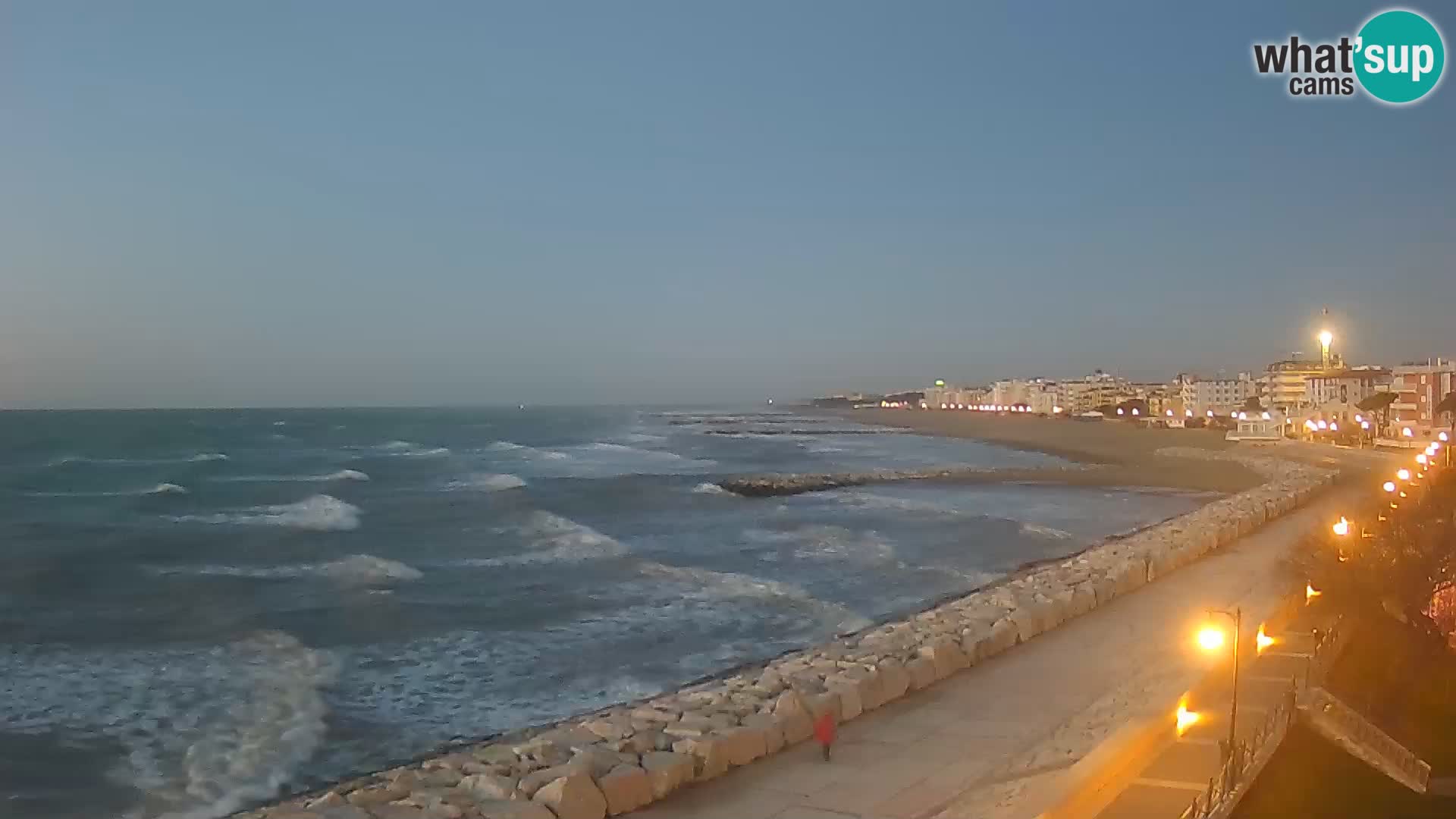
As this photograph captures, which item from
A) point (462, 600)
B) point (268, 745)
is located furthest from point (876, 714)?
point (462, 600)

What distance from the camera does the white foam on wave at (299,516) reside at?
3203 cm

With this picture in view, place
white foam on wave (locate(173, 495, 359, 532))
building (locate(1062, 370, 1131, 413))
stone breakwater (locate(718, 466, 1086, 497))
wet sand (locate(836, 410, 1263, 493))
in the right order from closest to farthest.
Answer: white foam on wave (locate(173, 495, 359, 532)) → stone breakwater (locate(718, 466, 1086, 497)) → wet sand (locate(836, 410, 1263, 493)) → building (locate(1062, 370, 1131, 413))

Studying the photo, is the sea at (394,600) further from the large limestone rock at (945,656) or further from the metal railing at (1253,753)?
the metal railing at (1253,753)

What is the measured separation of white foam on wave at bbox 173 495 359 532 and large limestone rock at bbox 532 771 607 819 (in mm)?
24867

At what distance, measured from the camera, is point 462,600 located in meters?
19.2

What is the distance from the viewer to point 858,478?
46.0 m

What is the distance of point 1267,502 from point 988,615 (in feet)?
50.8

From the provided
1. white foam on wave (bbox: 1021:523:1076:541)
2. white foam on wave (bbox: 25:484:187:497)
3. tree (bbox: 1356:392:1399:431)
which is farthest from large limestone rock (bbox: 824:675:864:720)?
tree (bbox: 1356:392:1399:431)

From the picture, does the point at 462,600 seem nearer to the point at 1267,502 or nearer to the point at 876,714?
the point at 876,714

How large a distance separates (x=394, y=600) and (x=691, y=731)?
11455 mm

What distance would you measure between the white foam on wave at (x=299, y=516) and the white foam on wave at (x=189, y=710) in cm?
1612

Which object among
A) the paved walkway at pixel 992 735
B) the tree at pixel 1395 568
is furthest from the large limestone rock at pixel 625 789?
the tree at pixel 1395 568

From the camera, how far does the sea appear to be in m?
11.2

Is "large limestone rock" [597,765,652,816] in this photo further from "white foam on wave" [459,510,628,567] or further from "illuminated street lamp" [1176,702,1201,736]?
"white foam on wave" [459,510,628,567]
